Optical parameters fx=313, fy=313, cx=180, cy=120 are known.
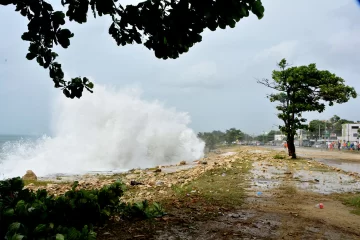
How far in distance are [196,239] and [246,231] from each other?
31.4 inches

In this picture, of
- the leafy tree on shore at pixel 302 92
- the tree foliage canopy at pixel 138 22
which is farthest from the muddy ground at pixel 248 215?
the leafy tree on shore at pixel 302 92

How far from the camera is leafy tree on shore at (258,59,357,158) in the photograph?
1716cm

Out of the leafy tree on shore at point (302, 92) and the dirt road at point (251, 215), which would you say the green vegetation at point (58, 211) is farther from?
the leafy tree on shore at point (302, 92)

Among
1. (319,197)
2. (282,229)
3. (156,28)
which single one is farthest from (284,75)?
(156,28)

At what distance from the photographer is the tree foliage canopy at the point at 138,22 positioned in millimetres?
3088

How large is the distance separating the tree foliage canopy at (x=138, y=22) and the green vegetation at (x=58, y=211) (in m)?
1.43

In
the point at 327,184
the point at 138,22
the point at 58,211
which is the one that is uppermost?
the point at 138,22

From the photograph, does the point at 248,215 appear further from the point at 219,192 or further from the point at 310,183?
the point at 310,183

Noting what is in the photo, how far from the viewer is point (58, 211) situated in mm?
3664

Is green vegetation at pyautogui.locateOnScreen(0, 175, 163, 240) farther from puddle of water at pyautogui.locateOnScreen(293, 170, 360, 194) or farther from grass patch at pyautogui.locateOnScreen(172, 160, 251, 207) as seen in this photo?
puddle of water at pyautogui.locateOnScreen(293, 170, 360, 194)

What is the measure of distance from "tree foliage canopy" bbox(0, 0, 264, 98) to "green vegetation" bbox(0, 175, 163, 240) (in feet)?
Result: 4.69

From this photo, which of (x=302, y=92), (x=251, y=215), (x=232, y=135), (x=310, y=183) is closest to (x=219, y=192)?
(x=251, y=215)

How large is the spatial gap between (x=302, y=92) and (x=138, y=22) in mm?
15604

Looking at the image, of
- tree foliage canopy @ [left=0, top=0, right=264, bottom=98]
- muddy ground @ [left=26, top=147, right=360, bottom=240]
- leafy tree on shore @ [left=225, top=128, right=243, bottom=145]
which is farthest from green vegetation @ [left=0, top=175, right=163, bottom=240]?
leafy tree on shore @ [left=225, top=128, right=243, bottom=145]
